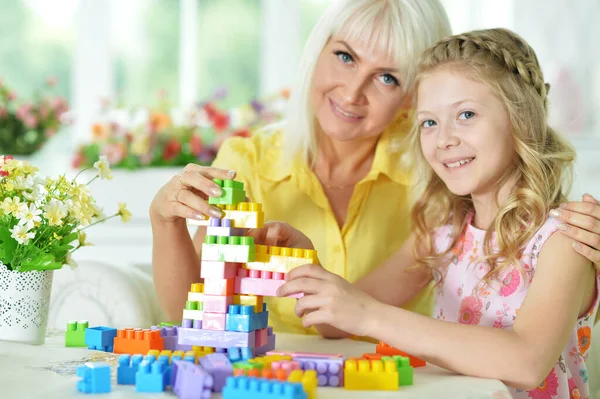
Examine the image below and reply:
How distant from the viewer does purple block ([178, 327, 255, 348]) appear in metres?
1.31

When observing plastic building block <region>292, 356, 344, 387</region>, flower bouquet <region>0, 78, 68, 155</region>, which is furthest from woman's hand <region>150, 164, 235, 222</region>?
flower bouquet <region>0, 78, 68, 155</region>

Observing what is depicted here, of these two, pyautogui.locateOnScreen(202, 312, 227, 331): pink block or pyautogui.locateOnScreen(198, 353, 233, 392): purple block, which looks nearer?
pyautogui.locateOnScreen(198, 353, 233, 392): purple block

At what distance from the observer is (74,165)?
4.14m

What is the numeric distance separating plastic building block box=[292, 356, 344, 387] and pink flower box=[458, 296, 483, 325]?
58 centimetres

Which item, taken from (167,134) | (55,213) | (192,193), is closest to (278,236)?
(192,193)

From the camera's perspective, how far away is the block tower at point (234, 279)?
1321mm

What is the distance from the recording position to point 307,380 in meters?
1.06

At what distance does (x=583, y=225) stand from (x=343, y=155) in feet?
2.93

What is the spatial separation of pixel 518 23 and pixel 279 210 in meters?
2.50

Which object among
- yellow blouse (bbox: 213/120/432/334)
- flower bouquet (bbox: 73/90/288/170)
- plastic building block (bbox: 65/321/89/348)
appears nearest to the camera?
plastic building block (bbox: 65/321/89/348)

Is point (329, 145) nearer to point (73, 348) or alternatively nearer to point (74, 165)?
point (73, 348)

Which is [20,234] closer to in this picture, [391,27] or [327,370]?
[327,370]

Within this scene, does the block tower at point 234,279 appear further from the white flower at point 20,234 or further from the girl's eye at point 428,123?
the girl's eye at point 428,123

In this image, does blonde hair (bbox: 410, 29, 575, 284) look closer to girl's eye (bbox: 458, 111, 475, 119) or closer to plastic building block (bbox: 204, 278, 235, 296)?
girl's eye (bbox: 458, 111, 475, 119)
